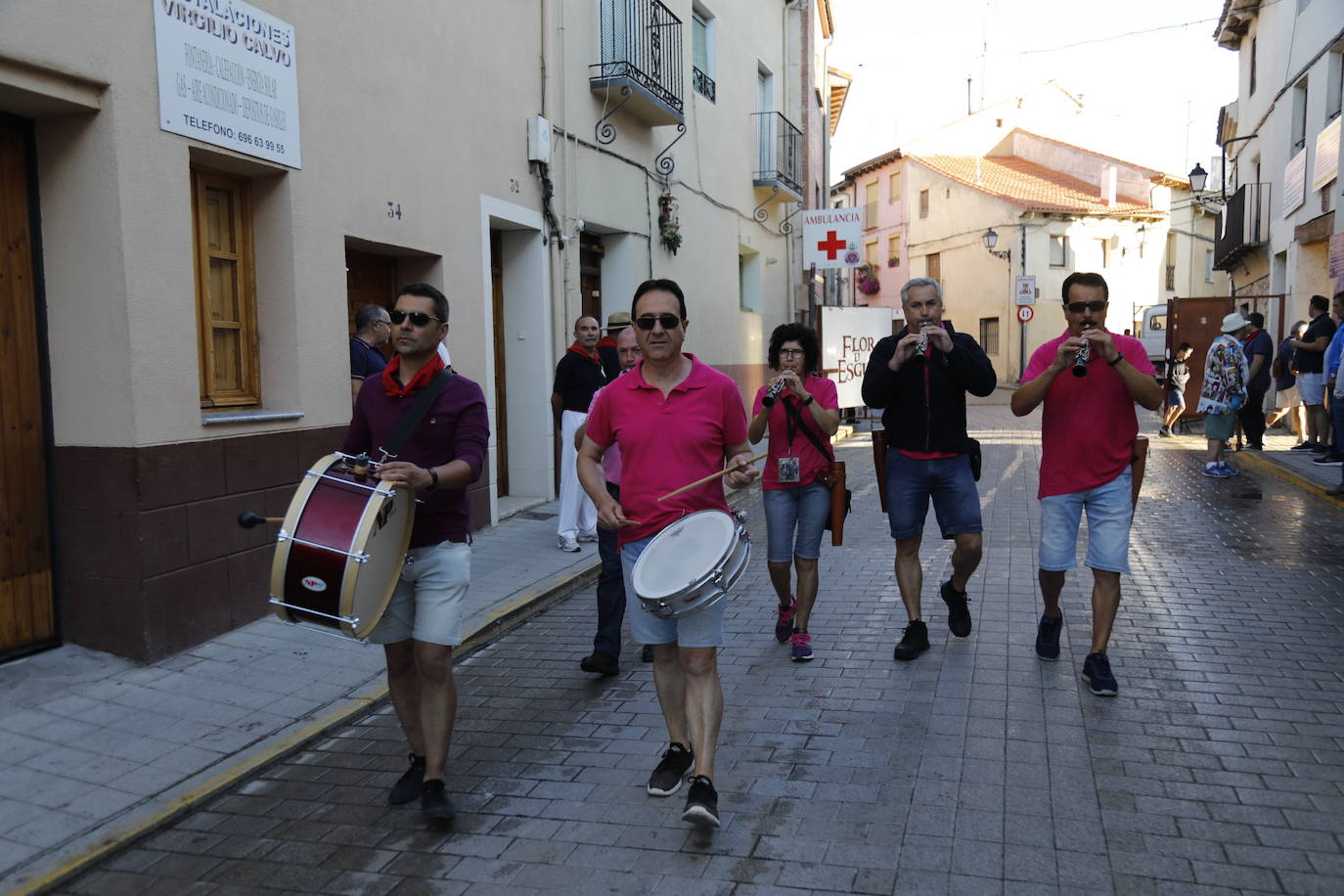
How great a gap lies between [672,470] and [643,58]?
10.0m

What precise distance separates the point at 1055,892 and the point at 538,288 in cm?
848

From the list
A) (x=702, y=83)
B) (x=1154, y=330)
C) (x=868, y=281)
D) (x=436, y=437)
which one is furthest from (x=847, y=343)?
(x=868, y=281)

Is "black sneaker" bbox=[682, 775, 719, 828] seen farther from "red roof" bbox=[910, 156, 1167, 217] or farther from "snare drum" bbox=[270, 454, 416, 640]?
"red roof" bbox=[910, 156, 1167, 217]

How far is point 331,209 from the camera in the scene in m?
7.33

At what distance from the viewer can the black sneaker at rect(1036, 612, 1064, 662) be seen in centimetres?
550

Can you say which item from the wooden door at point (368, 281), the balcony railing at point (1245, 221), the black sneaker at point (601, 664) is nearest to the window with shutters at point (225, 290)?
the wooden door at point (368, 281)

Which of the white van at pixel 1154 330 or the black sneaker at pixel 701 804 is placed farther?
the white van at pixel 1154 330

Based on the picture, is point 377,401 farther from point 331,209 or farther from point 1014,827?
point 331,209

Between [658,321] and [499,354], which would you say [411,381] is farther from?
[499,354]

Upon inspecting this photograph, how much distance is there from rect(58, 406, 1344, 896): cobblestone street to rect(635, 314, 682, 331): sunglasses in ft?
5.72

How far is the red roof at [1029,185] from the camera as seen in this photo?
4100 centimetres

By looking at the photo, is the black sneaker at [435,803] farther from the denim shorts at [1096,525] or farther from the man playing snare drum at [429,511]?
the denim shorts at [1096,525]

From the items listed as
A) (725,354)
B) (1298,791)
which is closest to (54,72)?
(1298,791)

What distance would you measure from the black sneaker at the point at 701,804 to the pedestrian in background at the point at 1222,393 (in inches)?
400
